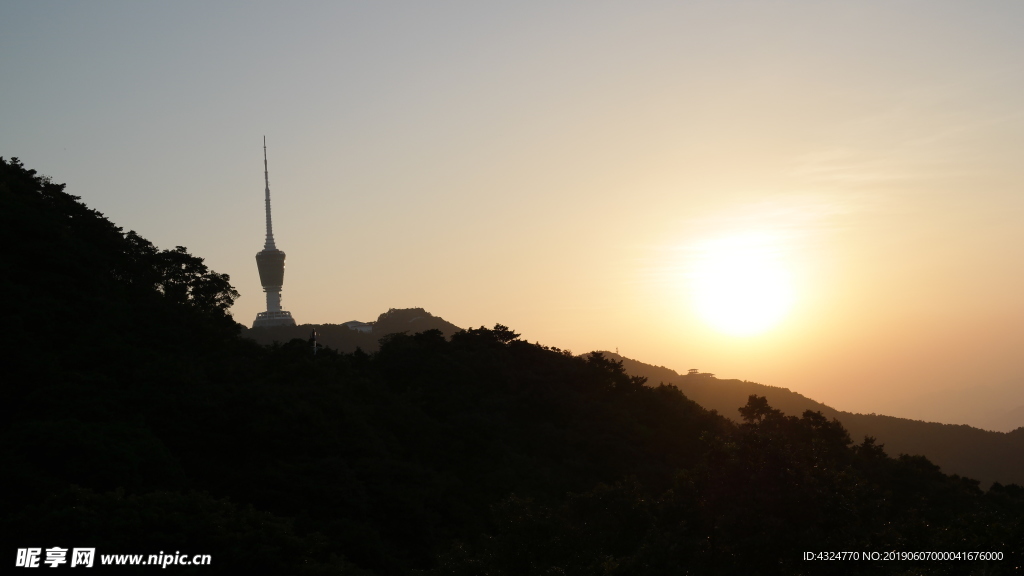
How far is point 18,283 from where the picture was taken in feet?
102

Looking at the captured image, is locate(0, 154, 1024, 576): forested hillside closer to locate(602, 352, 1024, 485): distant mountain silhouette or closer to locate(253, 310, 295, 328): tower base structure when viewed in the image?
locate(602, 352, 1024, 485): distant mountain silhouette

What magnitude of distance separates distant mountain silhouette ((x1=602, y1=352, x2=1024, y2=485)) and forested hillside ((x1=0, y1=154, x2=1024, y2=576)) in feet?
52.5

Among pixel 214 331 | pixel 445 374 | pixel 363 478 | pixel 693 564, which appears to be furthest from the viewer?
pixel 445 374

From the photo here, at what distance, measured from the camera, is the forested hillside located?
1619cm

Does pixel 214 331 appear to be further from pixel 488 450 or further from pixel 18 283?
pixel 488 450

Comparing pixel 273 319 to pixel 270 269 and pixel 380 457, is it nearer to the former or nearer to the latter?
pixel 270 269

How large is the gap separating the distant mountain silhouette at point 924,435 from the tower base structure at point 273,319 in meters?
79.8

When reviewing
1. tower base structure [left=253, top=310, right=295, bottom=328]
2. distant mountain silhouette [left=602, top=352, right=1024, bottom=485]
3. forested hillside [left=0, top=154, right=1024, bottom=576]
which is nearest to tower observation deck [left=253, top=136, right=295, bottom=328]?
tower base structure [left=253, top=310, right=295, bottom=328]

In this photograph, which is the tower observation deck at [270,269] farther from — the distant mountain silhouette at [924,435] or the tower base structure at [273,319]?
the distant mountain silhouette at [924,435]

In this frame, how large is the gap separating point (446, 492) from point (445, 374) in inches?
481

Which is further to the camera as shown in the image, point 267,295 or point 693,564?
point 267,295

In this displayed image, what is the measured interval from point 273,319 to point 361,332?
104 feet

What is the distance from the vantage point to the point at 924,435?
7938cm

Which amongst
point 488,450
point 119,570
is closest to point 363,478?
point 488,450
